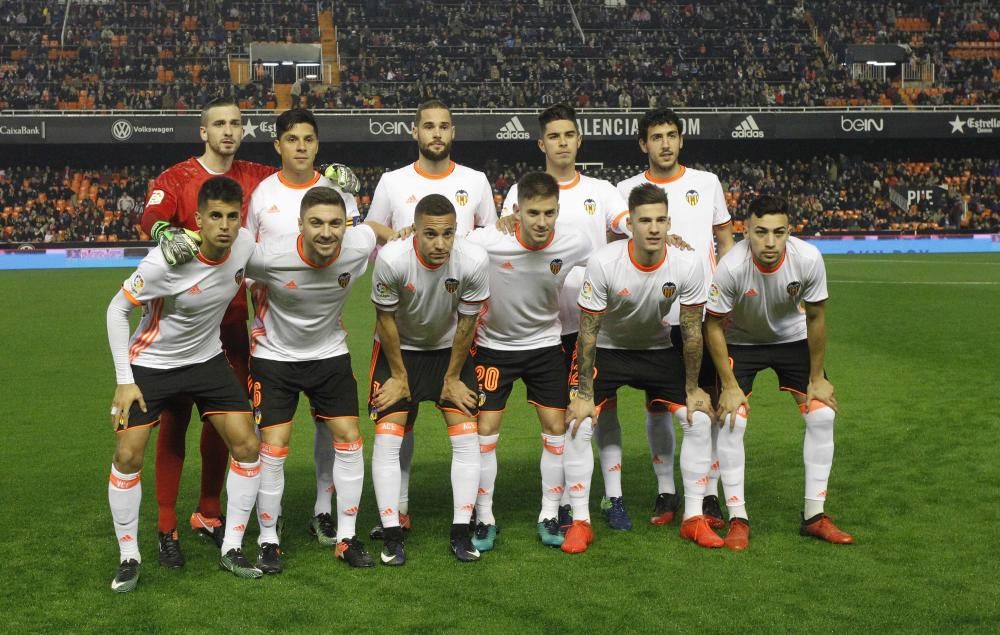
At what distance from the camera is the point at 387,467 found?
5.70 meters

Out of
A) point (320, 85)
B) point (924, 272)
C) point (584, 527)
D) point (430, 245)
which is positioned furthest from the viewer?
point (320, 85)

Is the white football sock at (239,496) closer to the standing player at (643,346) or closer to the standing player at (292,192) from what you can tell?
the standing player at (292,192)

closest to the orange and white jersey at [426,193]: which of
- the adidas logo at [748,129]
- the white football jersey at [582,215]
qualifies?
the white football jersey at [582,215]

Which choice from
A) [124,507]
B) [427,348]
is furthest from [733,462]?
[124,507]

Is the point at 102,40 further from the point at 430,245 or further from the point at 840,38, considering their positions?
the point at 430,245

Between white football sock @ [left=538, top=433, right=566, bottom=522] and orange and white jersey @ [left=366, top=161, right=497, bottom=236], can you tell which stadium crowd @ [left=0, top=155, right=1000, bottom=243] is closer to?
orange and white jersey @ [left=366, top=161, right=497, bottom=236]

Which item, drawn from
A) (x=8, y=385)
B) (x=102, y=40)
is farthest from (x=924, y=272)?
(x=102, y=40)

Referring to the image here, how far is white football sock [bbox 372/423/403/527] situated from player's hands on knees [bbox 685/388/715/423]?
1.56 m

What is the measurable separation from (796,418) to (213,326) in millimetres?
5620

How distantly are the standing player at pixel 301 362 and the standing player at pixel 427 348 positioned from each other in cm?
15

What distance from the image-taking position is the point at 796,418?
30.9 ft

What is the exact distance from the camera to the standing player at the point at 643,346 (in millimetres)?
5770

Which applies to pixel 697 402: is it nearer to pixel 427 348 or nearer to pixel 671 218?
pixel 671 218

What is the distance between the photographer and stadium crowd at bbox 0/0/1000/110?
36062mm
